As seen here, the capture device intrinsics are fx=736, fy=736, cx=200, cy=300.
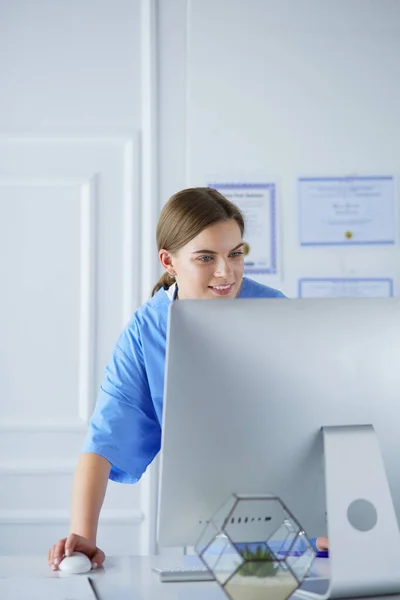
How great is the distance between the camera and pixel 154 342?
170cm

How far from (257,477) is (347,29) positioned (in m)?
2.09

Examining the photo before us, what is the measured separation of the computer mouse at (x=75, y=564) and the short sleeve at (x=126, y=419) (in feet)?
0.96

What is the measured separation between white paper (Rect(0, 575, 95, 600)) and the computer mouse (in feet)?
0.07

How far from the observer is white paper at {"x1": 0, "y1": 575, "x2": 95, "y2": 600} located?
1.07m

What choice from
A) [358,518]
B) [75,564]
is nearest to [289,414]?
[358,518]

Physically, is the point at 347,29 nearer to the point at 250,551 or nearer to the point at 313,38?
the point at 313,38

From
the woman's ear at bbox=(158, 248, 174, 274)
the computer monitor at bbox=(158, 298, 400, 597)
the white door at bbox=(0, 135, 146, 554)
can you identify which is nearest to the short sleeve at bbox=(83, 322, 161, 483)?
the woman's ear at bbox=(158, 248, 174, 274)

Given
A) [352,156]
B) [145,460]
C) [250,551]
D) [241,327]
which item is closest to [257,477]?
[250,551]

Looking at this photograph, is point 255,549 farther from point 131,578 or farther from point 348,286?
point 348,286

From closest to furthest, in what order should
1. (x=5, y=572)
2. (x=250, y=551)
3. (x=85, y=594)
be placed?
(x=250, y=551)
(x=85, y=594)
(x=5, y=572)

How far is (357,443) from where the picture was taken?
3.41 feet

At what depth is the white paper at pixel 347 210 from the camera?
2615 mm

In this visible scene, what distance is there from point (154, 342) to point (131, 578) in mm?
608

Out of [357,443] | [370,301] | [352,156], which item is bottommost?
[357,443]
